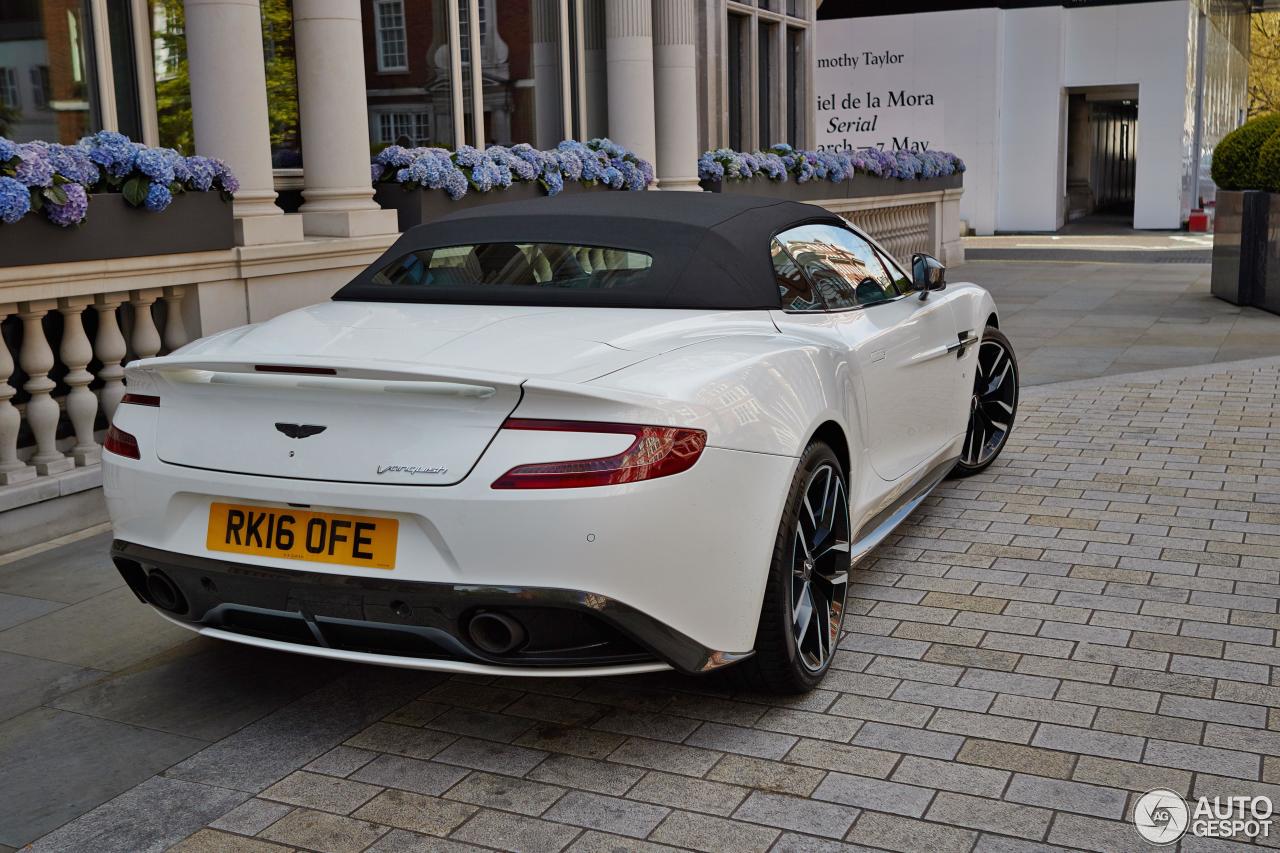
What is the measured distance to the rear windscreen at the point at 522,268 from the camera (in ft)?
14.7

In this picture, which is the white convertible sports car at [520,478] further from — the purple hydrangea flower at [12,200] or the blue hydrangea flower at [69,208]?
the blue hydrangea flower at [69,208]

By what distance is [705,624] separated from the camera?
352 centimetres

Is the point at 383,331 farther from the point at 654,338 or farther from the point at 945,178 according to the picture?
the point at 945,178

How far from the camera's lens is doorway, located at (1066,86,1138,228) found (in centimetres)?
3249

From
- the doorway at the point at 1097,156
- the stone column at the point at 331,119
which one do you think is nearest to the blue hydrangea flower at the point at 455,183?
the stone column at the point at 331,119

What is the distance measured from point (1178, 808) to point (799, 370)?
1.58m

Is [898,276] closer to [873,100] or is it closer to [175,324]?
[175,324]

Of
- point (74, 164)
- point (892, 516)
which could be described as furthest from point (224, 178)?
point (892, 516)

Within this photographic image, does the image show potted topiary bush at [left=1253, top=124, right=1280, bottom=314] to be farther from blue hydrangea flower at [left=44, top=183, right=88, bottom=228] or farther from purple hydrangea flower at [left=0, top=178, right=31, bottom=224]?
purple hydrangea flower at [left=0, top=178, right=31, bottom=224]

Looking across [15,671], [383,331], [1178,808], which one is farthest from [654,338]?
[15,671]

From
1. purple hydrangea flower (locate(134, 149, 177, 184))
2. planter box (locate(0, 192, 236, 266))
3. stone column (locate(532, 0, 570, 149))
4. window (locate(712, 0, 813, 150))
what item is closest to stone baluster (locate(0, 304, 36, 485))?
planter box (locate(0, 192, 236, 266))

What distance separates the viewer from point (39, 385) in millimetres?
6016

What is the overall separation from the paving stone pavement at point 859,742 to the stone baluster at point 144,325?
3.06 metres

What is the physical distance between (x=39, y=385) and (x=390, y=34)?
18.2 ft
